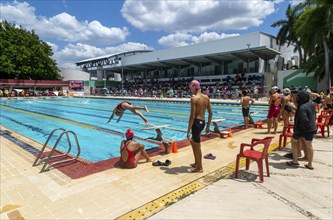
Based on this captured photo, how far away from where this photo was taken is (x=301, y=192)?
329 centimetres

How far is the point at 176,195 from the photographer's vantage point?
10.2 feet

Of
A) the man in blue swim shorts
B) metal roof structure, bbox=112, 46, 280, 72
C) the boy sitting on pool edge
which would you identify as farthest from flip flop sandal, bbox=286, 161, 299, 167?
metal roof structure, bbox=112, 46, 280, 72

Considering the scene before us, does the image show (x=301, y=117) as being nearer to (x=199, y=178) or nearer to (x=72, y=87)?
(x=199, y=178)

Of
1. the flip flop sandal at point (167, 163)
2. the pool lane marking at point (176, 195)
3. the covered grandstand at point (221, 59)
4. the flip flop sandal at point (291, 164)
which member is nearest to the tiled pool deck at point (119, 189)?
the pool lane marking at point (176, 195)

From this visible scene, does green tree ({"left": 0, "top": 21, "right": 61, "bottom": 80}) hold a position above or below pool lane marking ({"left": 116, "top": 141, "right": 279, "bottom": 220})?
above

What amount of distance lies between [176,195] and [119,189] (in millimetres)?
840

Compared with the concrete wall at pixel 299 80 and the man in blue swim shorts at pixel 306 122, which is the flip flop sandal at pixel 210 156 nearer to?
the man in blue swim shorts at pixel 306 122

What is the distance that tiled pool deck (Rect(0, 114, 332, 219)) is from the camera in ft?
8.93

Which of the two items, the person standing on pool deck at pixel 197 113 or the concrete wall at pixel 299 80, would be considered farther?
the concrete wall at pixel 299 80

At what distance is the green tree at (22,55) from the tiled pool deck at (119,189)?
113ft

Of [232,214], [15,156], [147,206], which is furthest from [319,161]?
[15,156]

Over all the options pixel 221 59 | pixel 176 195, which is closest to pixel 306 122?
pixel 176 195

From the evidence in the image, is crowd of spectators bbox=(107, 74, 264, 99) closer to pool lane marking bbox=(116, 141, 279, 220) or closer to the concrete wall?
the concrete wall

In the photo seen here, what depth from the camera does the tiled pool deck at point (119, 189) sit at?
8.93 feet
